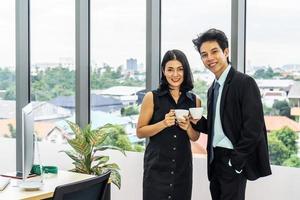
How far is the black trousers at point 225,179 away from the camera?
2.46 m

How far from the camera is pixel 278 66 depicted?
3.38 m

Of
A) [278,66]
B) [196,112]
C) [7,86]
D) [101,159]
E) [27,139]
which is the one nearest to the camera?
[27,139]

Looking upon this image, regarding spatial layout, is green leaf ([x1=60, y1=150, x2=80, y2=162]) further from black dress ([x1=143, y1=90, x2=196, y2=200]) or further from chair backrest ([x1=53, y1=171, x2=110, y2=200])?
chair backrest ([x1=53, y1=171, x2=110, y2=200])

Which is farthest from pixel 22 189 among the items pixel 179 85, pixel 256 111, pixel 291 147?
pixel 291 147

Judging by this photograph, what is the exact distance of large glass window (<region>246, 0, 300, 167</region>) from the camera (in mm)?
3293

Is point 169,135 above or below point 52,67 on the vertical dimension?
below

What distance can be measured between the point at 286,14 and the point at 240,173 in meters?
1.47

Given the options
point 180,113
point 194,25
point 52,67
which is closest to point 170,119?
point 180,113

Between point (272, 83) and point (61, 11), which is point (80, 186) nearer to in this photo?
point (272, 83)

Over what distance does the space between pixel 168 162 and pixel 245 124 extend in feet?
2.01

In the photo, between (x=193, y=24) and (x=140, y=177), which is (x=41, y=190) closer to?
(x=140, y=177)

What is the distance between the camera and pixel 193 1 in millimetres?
3699

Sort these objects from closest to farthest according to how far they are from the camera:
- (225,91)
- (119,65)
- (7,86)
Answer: (225,91) → (119,65) → (7,86)

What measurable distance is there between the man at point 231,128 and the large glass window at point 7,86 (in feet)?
9.32
